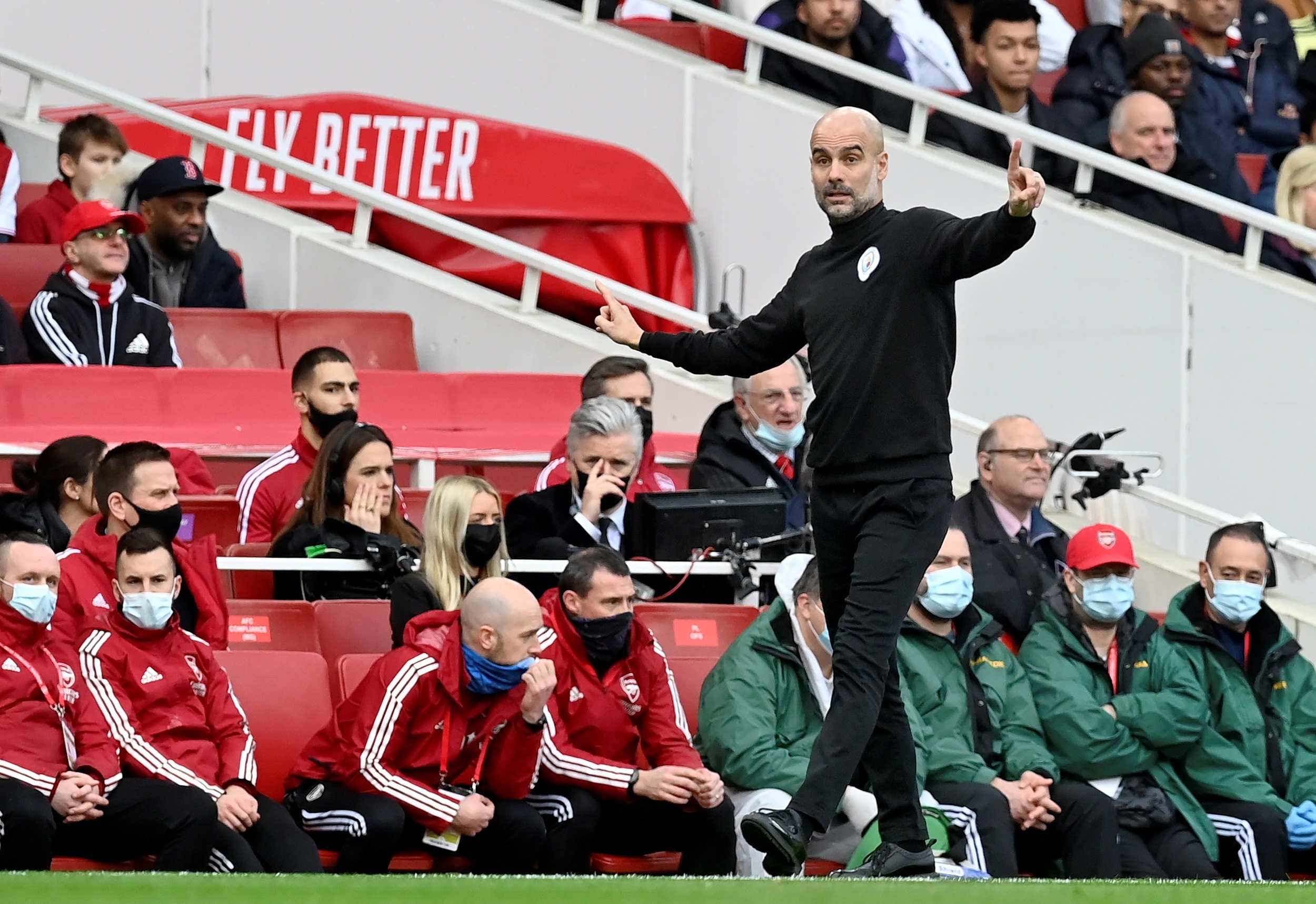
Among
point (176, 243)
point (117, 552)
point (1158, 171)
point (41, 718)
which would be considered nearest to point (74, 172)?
point (176, 243)

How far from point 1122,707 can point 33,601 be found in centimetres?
347

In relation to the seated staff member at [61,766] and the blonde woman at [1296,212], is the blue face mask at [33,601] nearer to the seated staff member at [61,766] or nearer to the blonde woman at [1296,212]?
the seated staff member at [61,766]

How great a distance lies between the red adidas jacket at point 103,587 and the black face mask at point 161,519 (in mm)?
75

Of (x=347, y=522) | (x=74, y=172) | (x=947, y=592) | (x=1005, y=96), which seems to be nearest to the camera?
(x=947, y=592)

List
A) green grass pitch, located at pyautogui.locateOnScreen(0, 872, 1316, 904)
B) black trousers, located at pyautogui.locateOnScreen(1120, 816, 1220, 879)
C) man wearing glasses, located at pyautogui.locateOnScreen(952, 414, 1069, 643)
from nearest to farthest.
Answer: green grass pitch, located at pyautogui.locateOnScreen(0, 872, 1316, 904) → black trousers, located at pyautogui.locateOnScreen(1120, 816, 1220, 879) → man wearing glasses, located at pyautogui.locateOnScreen(952, 414, 1069, 643)

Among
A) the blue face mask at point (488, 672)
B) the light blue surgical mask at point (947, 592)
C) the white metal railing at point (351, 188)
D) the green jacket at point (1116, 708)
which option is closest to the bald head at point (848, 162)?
the blue face mask at point (488, 672)

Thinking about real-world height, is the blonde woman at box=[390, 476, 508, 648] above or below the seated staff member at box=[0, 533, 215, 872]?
above

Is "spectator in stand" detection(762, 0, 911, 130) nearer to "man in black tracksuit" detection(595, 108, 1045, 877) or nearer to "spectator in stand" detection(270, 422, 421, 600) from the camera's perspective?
"spectator in stand" detection(270, 422, 421, 600)

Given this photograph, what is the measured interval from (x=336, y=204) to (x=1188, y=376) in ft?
13.7

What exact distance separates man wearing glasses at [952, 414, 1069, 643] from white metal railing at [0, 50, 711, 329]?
213cm

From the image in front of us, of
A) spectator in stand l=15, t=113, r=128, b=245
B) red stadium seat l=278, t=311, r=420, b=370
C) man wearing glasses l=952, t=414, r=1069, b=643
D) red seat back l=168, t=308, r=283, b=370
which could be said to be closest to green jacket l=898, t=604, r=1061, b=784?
man wearing glasses l=952, t=414, r=1069, b=643

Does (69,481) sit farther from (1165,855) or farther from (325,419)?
(1165,855)

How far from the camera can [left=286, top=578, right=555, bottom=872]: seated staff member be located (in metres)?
6.70

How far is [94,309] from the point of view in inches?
380
